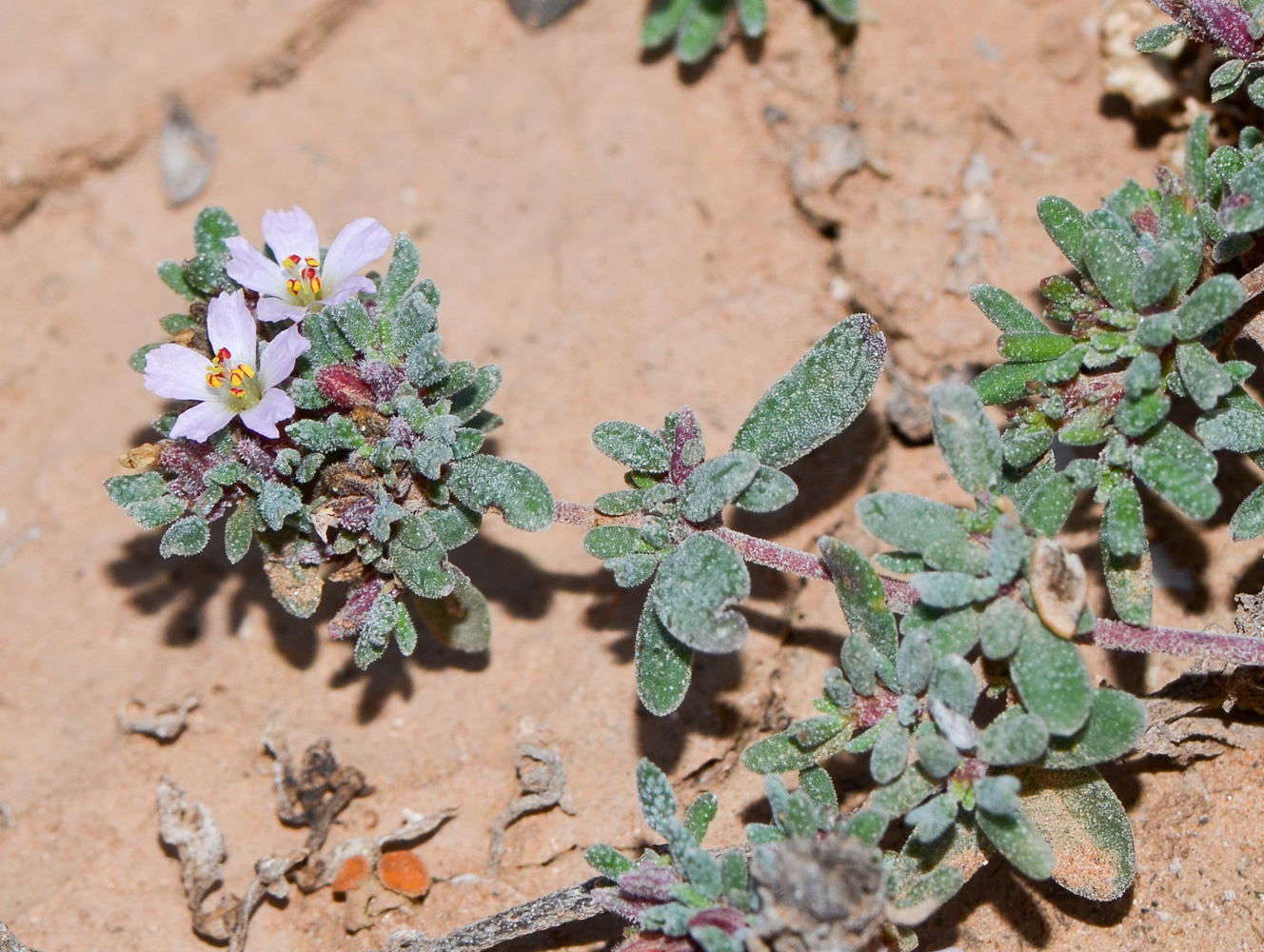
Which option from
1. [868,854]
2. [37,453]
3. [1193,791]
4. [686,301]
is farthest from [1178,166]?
[37,453]

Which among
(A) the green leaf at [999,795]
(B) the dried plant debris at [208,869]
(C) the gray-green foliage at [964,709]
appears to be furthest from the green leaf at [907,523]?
(B) the dried plant debris at [208,869]

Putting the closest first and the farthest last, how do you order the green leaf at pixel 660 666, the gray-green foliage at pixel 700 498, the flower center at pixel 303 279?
1. the gray-green foliage at pixel 700 498
2. the green leaf at pixel 660 666
3. the flower center at pixel 303 279

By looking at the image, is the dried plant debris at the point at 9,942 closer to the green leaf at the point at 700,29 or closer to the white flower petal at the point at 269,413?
the white flower petal at the point at 269,413

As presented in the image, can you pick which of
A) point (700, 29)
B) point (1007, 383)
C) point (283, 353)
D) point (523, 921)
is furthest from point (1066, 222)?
point (523, 921)

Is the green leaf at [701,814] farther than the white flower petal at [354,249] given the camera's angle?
No

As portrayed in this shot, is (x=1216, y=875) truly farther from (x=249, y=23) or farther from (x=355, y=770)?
(x=249, y=23)

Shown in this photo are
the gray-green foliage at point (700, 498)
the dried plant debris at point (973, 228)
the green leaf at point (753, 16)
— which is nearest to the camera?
the gray-green foliage at point (700, 498)
